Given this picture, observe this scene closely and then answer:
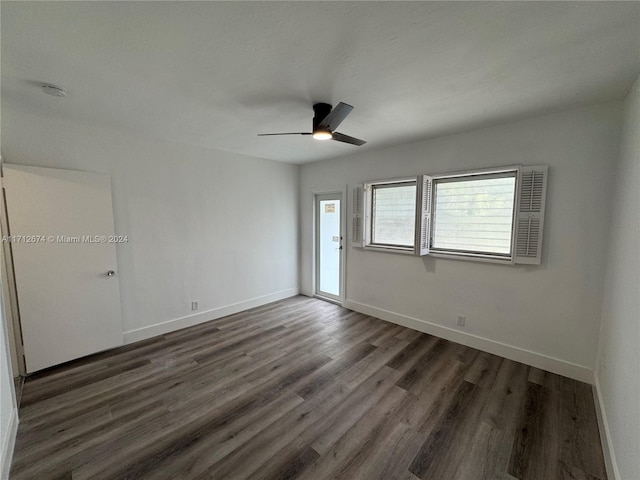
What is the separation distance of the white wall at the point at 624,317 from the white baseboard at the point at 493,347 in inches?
7.8

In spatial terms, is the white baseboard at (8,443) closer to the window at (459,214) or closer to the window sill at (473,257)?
the window at (459,214)

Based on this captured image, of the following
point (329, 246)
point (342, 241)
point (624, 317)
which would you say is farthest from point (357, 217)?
point (624, 317)

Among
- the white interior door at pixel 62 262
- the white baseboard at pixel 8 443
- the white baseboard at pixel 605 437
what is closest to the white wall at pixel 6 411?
the white baseboard at pixel 8 443

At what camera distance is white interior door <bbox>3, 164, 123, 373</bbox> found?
246 cm

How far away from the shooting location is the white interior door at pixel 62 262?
2455mm

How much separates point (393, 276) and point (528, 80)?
8.57ft

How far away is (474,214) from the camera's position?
3121mm

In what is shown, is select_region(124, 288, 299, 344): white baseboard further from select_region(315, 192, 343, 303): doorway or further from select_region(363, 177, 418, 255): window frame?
select_region(363, 177, 418, 255): window frame

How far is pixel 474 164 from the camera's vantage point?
119 inches

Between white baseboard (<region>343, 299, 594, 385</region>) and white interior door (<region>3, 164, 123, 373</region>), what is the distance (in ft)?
11.5

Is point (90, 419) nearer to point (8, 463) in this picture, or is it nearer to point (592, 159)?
point (8, 463)

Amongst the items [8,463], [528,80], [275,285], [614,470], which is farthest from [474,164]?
[8,463]

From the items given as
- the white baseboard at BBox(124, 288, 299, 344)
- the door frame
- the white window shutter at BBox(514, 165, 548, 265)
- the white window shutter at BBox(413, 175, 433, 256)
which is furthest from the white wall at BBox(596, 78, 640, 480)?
the white baseboard at BBox(124, 288, 299, 344)

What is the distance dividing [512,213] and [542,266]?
0.62 meters
